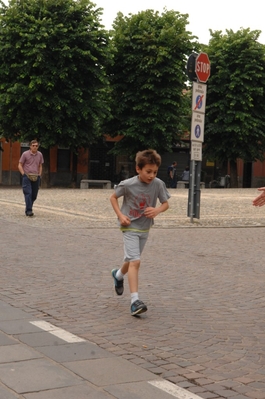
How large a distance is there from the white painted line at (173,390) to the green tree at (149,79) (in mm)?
34180

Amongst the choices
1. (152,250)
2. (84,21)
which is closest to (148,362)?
(152,250)

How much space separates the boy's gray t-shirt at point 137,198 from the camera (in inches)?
252

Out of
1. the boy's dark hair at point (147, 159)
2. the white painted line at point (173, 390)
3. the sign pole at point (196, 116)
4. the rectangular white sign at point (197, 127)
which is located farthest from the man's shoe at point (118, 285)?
the rectangular white sign at point (197, 127)

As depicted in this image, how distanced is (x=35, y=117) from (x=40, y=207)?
14685 millimetres

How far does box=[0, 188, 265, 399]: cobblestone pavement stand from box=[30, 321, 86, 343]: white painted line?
11 cm

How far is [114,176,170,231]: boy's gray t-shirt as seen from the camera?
6391 millimetres

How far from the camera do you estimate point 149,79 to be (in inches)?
1503

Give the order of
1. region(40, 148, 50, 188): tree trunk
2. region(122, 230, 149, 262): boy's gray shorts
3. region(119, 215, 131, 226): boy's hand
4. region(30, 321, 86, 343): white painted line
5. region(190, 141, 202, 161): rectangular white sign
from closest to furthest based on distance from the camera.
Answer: region(30, 321, 86, 343): white painted line, region(119, 215, 131, 226): boy's hand, region(122, 230, 149, 262): boy's gray shorts, region(190, 141, 202, 161): rectangular white sign, region(40, 148, 50, 188): tree trunk

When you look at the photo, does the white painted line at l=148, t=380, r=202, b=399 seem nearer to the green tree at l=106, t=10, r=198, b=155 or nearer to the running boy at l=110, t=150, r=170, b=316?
the running boy at l=110, t=150, r=170, b=316

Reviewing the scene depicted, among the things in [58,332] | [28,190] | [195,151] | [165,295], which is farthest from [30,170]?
[58,332]

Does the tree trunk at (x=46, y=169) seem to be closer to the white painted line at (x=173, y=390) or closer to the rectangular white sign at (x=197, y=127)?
the rectangular white sign at (x=197, y=127)

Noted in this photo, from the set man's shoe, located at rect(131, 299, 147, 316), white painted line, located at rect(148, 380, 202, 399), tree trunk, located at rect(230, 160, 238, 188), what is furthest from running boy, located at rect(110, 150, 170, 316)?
tree trunk, located at rect(230, 160, 238, 188)

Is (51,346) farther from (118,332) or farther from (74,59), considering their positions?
(74,59)

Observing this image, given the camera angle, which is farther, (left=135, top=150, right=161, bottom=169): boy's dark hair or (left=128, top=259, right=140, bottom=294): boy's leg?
(left=128, top=259, right=140, bottom=294): boy's leg
